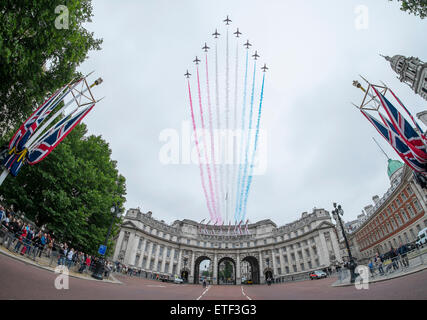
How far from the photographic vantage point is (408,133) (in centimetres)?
910

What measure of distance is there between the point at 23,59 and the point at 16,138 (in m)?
3.10

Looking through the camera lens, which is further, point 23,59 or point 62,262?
point 62,262

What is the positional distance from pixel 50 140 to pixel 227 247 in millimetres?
64478

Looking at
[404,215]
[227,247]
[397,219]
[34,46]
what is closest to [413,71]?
[404,215]

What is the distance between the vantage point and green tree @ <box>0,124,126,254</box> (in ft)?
49.3

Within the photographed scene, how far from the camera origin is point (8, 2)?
6.88 meters

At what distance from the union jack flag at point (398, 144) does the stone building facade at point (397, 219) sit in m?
32.4

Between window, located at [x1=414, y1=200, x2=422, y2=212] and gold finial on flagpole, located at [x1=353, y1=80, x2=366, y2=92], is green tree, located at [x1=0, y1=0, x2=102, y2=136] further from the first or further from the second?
window, located at [x1=414, y1=200, x2=422, y2=212]
